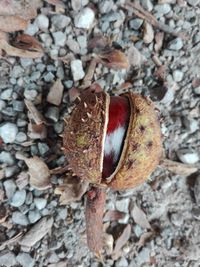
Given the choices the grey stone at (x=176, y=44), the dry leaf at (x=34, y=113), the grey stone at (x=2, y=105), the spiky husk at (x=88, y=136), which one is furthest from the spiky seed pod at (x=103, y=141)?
the grey stone at (x=176, y=44)

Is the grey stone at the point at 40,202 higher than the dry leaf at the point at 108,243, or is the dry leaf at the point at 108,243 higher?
the grey stone at the point at 40,202

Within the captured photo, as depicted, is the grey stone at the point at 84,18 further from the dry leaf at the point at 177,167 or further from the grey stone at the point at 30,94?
the dry leaf at the point at 177,167

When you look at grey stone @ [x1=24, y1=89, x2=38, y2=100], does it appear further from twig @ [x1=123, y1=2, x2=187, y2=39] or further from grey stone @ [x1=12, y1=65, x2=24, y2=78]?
twig @ [x1=123, y1=2, x2=187, y2=39]

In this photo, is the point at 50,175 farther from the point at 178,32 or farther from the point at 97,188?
the point at 178,32

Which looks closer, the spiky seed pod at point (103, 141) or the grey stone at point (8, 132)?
the spiky seed pod at point (103, 141)

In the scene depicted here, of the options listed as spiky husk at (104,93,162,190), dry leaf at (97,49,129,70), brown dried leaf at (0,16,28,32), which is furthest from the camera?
dry leaf at (97,49,129,70)

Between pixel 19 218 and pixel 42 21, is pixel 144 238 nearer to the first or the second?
pixel 19 218

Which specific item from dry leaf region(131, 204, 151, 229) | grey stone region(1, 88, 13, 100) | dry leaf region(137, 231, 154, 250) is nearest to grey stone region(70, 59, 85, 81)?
grey stone region(1, 88, 13, 100)
